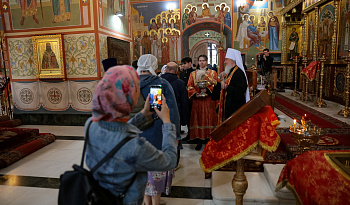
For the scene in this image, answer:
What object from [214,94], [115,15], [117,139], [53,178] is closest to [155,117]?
[117,139]

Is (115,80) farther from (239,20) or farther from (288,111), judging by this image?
(239,20)

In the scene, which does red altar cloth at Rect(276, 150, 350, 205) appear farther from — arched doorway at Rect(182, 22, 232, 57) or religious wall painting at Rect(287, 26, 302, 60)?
arched doorway at Rect(182, 22, 232, 57)

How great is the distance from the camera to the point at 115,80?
3.72ft

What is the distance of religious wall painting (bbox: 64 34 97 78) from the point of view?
22.7ft

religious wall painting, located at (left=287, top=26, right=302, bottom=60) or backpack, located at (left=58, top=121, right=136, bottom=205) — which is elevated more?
religious wall painting, located at (left=287, top=26, right=302, bottom=60)

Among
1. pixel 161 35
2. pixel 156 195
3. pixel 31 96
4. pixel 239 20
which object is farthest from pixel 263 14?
pixel 156 195

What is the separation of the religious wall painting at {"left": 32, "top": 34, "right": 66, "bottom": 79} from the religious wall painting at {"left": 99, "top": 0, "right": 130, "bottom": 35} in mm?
1513

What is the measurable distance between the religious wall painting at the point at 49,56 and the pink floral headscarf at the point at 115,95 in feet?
21.6

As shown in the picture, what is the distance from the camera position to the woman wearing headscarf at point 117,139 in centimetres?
114

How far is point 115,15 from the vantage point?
806 cm

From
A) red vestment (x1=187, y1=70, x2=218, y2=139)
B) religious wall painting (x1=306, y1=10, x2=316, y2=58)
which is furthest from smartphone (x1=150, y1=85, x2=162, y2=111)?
religious wall painting (x1=306, y1=10, x2=316, y2=58)

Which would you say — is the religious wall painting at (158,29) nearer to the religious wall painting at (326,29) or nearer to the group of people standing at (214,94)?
the religious wall painting at (326,29)

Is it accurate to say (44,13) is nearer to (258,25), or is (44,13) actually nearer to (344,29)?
(344,29)

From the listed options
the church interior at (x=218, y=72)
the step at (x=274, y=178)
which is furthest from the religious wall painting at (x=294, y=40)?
the step at (x=274, y=178)
